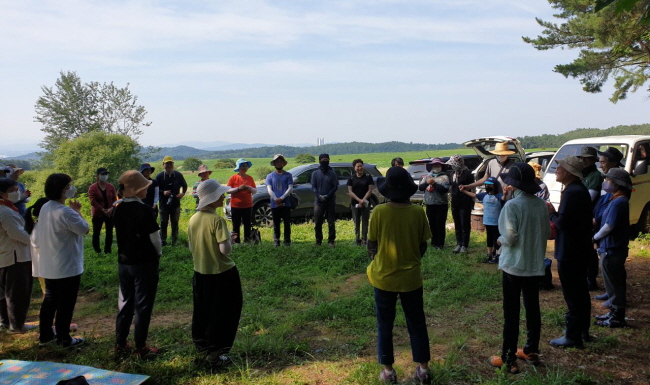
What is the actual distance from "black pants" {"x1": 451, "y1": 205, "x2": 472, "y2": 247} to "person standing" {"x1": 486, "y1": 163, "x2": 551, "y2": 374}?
4.44 meters

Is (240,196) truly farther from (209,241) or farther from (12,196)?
(209,241)

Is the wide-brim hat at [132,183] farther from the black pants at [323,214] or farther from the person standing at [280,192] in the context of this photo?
the black pants at [323,214]

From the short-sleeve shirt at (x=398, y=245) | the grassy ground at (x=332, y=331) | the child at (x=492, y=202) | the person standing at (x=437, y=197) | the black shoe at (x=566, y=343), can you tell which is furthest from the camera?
the person standing at (x=437, y=197)

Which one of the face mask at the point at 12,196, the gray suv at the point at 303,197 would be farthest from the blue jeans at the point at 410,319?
the gray suv at the point at 303,197

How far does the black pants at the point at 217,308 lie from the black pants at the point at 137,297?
43cm

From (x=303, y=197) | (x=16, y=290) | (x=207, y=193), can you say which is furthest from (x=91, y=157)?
(x=207, y=193)

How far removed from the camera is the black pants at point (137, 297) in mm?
4211

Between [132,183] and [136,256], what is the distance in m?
0.65

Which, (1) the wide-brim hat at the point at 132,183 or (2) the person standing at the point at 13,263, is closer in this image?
(1) the wide-brim hat at the point at 132,183

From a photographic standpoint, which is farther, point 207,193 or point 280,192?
point 280,192

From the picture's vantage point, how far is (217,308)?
4.14 m

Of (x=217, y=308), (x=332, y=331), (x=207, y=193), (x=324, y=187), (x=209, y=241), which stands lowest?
(x=332, y=331)

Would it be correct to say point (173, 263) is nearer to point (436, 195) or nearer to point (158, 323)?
point (158, 323)

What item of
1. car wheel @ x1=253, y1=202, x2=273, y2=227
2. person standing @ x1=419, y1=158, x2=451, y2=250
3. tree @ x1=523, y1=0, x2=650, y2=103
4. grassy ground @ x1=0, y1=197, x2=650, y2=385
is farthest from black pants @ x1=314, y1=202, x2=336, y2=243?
tree @ x1=523, y1=0, x2=650, y2=103
